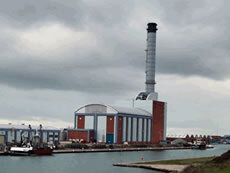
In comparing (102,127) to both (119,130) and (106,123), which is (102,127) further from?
(119,130)

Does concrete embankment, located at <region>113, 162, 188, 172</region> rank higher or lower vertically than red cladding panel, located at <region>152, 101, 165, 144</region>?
lower

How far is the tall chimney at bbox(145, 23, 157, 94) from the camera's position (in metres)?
159

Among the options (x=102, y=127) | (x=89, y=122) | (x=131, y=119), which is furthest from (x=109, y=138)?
(x=131, y=119)

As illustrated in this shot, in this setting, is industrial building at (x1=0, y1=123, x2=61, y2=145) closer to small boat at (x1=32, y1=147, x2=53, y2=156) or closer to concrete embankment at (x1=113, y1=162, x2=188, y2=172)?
small boat at (x1=32, y1=147, x2=53, y2=156)

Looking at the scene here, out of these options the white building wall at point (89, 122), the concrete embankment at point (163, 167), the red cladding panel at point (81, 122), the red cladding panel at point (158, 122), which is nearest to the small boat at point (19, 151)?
the concrete embankment at point (163, 167)

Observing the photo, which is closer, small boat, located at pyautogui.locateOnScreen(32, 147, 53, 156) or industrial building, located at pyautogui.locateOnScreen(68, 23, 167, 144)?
small boat, located at pyautogui.locateOnScreen(32, 147, 53, 156)

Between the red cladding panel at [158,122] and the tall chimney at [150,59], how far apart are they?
6073mm

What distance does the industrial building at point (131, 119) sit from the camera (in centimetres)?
14538

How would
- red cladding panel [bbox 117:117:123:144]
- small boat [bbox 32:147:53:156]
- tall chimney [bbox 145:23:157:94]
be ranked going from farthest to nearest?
tall chimney [bbox 145:23:157:94] < red cladding panel [bbox 117:117:123:144] < small boat [bbox 32:147:53:156]

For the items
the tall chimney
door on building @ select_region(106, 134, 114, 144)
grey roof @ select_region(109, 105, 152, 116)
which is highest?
the tall chimney

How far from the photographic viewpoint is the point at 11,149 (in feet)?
320

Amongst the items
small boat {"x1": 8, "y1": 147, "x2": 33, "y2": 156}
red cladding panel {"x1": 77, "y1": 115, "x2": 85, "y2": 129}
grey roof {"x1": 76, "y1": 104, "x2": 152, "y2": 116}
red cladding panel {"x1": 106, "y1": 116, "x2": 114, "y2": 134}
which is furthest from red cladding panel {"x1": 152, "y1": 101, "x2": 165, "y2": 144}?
small boat {"x1": 8, "y1": 147, "x2": 33, "y2": 156}

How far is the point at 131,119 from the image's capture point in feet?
493

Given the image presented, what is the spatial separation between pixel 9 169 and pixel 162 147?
97.8m
